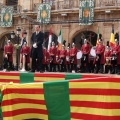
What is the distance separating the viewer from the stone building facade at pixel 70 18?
2478cm

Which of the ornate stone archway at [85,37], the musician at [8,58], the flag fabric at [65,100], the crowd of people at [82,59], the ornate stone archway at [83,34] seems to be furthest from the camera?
the ornate stone archway at [85,37]

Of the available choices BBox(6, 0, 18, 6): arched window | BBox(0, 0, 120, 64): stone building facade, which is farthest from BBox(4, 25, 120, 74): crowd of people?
BBox(6, 0, 18, 6): arched window

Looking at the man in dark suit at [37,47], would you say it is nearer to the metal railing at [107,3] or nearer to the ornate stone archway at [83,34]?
the metal railing at [107,3]

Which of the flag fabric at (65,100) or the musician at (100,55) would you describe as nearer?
the flag fabric at (65,100)

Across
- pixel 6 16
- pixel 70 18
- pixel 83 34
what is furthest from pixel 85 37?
pixel 6 16

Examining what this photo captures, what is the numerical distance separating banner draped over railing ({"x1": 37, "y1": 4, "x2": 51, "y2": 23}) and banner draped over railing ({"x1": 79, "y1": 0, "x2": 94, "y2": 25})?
2.89 metres

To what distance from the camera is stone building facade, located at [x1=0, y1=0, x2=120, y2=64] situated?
24.8 m

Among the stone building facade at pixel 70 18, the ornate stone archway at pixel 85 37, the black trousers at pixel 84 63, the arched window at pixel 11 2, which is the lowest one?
the black trousers at pixel 84 63

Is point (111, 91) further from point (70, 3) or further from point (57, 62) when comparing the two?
point (70, 3)

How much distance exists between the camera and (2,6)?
28.7 meters

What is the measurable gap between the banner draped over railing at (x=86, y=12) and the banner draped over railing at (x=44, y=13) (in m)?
2.89

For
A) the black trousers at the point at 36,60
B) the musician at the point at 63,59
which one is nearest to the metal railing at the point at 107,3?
the musician at the point at 63,59

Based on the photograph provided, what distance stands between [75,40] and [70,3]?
9.79 feet

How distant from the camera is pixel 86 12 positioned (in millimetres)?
25125
